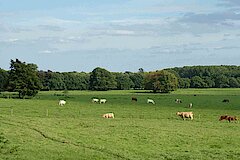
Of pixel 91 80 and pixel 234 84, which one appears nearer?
pixel 91 80

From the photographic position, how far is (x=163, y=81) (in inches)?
5999

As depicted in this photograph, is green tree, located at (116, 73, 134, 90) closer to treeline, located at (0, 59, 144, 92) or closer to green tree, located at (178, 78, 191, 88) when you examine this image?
treeline, located at (0, 59, 144, 92)

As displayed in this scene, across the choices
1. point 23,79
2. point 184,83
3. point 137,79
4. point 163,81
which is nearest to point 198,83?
point 184,83

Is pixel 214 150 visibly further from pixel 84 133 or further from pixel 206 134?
pixel 84 133

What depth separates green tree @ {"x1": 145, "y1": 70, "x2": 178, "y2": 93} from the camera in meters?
150

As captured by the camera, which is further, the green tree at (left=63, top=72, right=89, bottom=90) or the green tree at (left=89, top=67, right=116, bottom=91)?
the green tree at (left=63, top=72, right=89, bottom=90)

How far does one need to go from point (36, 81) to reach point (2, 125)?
208 ft

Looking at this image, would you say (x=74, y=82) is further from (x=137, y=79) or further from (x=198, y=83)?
(x=198, y=83)

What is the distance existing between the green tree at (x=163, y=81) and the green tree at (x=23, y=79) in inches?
2392

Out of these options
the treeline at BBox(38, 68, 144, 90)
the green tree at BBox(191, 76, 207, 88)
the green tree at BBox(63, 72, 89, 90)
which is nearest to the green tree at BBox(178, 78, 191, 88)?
the green tree at BBox(191, 76, 207, 88)

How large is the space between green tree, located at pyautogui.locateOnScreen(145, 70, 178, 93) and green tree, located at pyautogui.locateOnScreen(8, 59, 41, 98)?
60.7m

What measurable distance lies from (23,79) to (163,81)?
6584cm

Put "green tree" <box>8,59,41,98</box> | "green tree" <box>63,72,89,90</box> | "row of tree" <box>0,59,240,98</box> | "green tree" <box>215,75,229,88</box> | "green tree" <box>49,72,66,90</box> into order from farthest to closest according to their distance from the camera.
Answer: "green tree" <box>215,75,229,88</box> < "green tree" <box>63,72,89,90</box> < "green tree" <box>49,72,66,90</box> < "row of tree" <box>0,59,240,98</box> < "green tree" <box>8,59,41,98</box>

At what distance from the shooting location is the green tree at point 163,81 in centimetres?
15012
